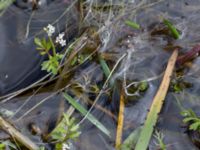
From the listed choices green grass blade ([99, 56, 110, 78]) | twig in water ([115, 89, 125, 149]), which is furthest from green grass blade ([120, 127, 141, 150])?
green grass blade ([99, 56, 110, 78])

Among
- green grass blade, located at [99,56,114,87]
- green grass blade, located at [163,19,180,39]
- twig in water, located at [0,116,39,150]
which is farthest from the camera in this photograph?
green grass blade, located at [163,19,180,39]

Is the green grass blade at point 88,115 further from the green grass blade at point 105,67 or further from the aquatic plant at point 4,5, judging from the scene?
the aquatic plant at point 4,5

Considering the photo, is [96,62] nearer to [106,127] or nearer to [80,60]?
[80,60]

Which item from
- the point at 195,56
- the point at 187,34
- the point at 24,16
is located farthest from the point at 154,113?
the point at 24,16

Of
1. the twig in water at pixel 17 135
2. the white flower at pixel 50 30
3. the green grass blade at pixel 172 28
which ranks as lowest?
the green grass blade at pixel 172 28

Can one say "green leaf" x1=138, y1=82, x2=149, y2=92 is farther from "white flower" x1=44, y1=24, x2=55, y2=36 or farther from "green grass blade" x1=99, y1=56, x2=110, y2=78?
"white flower" x1=44, y1=24, x2=55, y2=36

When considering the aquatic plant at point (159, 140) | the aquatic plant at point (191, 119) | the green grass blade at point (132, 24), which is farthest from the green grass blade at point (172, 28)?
the aquatic plant at point (159, 140)

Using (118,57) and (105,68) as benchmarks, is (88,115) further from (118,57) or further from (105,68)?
(118,57)

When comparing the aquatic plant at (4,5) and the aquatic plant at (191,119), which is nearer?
the aquatic plant at (191,119)

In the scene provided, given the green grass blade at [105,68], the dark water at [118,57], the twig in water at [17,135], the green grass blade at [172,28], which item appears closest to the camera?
the twig in water at [17,135]
